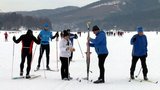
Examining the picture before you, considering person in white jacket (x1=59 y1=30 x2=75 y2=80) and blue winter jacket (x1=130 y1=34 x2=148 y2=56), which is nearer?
blue winter jacket (x1=130 y1=34 x2=148 y2=56)

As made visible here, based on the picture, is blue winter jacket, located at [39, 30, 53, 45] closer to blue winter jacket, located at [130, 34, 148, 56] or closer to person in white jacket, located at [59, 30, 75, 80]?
person in white jacket, located at [59, 30, 75, 80]

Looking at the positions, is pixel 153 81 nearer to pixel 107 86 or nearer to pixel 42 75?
pixel 107 86

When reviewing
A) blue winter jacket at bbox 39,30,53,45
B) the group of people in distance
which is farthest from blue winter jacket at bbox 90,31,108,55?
blue winter jacket at bbox 39,30,53,45

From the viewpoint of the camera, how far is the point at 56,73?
15578mm

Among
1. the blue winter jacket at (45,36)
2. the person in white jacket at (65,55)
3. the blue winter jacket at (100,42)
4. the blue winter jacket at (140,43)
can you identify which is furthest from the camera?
the blue winter jacket at (45,36)

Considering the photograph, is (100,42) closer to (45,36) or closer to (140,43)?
(140,43)

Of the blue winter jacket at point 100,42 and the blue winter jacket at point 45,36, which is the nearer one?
the blue winter jacket at point 100,42

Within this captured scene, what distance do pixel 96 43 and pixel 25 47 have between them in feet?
7.79

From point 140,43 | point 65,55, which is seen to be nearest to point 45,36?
point 65,55

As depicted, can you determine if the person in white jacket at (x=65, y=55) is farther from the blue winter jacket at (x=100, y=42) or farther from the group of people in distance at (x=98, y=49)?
the blue winter jacket at (x=100, y=42)

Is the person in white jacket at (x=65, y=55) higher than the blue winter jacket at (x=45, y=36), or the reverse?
the blue winter jacket at (x=45, y=36)

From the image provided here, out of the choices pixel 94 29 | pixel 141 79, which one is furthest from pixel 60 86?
pixel 141 79

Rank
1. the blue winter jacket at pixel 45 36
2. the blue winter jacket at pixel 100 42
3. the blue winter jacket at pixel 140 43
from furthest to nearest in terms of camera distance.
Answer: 1. the blue winter jacket at pixel 45 36
2. the blue winter jacket at pixel 140 43
3. the blue winter jacket at pixel 100 42

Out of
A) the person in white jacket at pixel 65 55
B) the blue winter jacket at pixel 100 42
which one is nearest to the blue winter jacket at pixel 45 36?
the person in white jacket at pixel 65 55
